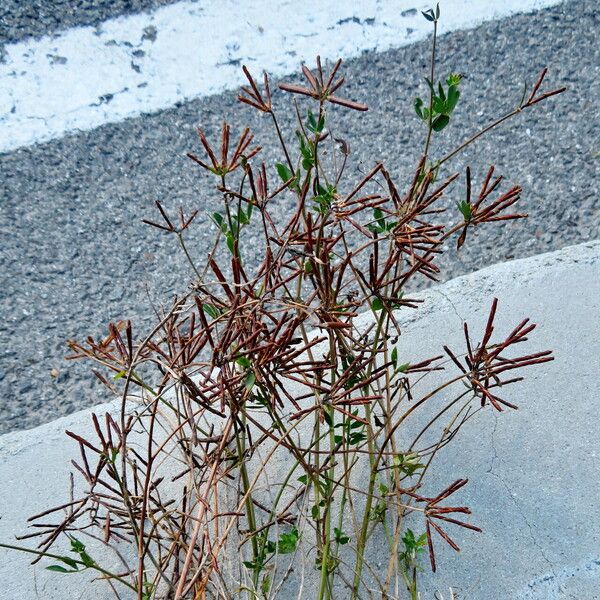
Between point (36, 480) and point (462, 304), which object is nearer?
point (36, 480)

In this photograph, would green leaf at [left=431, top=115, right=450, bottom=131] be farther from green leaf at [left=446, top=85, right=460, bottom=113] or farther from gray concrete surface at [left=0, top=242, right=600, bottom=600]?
gray concrete surface at [left=0, top=242, right=600, bottom=600]

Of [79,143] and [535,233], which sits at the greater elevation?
[79,143]

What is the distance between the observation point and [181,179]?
2779 millimetres

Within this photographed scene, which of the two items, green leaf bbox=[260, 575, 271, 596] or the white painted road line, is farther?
the white painted road line

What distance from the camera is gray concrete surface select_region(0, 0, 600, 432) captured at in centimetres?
243

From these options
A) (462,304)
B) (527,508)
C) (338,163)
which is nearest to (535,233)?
(462,304)

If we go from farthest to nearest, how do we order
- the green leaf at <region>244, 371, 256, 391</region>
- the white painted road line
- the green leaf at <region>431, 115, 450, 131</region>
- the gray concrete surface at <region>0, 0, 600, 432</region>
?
the white painted road line → the gray concrete surface at <region>0, 0, 600, 432</region> → the green leaf at <region>431, 115, 450, 131</region> → the green leaf at <region>244, 371, 256, 391</region>

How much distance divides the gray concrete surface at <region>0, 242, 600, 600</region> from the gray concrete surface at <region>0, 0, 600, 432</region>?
0.42ft

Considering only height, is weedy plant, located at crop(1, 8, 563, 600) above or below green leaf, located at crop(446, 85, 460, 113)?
below

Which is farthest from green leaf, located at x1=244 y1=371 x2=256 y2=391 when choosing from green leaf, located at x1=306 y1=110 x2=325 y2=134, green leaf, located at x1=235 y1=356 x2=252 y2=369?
green leaf, located at x1=306 y1=110 x2=325 y2=134

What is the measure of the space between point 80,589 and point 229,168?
0.97 metres

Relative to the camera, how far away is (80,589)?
1.86 m

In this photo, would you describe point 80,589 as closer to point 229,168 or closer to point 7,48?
point 229,168

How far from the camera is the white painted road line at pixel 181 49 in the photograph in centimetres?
304
